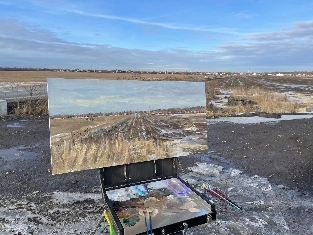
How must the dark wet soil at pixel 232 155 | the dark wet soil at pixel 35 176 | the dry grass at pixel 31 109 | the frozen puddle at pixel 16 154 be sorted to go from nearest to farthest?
the dark wet soil at pixel 35 176
the dark wet soil at pixel 232 155
the frozen puddle at pixel 16 154
the dry grass at pixel 31 109

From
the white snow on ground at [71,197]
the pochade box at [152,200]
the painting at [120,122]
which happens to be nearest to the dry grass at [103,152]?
the painting at [120,122]

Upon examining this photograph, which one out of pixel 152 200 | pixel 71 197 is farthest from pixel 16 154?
pixel 152 200

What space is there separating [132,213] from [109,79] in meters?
1.81

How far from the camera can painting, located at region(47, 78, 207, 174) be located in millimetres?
3969

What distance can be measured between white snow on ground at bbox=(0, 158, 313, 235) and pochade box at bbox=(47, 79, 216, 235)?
1369 mm

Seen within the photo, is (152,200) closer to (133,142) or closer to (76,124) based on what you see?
(133,142)

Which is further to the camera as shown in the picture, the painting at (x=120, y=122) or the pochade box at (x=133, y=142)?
the painting at (x=120, y=122)

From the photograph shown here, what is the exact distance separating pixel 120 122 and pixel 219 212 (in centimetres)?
278

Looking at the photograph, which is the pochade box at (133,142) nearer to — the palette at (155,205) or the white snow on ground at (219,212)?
the palette at (155,205)

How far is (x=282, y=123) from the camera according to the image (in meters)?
14.5

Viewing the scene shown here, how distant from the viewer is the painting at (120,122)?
3.97 meters

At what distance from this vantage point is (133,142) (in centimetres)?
439

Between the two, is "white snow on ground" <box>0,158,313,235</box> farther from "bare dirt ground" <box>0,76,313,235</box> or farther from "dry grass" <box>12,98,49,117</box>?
"dry grass" <box>12,98,49,117</box>

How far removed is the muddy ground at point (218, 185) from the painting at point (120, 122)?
160 centimetres
